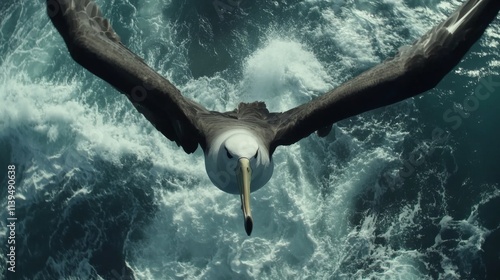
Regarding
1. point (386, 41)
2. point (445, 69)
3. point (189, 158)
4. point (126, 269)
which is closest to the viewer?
point (445, 69)

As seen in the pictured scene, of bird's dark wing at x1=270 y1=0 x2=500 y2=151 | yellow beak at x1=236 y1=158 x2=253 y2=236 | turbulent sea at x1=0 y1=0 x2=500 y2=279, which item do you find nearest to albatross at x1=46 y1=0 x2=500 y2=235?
bird's dark wing at x1=270 y1=0 x2=500 y2=151

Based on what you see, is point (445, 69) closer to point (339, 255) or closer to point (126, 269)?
point (339, 255)

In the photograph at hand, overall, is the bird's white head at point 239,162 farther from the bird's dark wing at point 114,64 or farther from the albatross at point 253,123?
the bird's dark wing at point 114,64

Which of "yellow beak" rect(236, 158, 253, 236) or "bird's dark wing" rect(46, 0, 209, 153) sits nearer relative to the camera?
"yellow beak" rect(236, 158, 253, 236)

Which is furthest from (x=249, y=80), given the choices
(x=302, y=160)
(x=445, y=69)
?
(x=445, y=69)

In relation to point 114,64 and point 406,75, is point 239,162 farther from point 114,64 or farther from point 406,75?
point 406,75

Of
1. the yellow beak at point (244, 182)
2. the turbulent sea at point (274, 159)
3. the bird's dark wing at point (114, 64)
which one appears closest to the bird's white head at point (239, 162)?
the yellow beak at point (244, 182)

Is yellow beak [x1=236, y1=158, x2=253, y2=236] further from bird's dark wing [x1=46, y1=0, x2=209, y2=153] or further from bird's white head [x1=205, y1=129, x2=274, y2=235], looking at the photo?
bird's dark wing [x1=46, y1=0, x2=209, y2=153]
